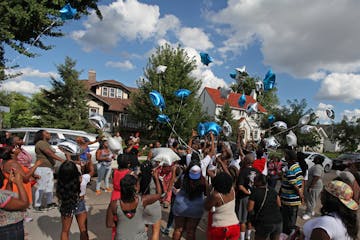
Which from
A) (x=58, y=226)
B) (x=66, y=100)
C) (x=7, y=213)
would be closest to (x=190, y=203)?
(x=7, y=213)

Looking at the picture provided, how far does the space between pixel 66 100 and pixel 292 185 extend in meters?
20.0

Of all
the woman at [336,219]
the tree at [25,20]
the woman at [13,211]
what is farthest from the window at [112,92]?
the woman at [336,219]

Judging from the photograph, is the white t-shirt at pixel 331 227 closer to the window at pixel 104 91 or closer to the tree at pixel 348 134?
the window at pixel 104 91

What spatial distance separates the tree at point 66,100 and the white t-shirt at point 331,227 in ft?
66.4

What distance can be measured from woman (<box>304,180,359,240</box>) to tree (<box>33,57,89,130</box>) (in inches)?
798

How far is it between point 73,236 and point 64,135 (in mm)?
4862

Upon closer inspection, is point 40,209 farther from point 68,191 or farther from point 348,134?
point 348,134

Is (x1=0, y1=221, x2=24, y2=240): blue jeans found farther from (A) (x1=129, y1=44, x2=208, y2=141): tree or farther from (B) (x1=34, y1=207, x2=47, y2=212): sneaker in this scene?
(A) (x1=129, y1=44, x2=208, y2=141): tree

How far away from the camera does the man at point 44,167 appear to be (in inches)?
200

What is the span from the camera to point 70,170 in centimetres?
322

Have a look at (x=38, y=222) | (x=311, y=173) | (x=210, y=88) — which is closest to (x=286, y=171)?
(x=311, y=173)

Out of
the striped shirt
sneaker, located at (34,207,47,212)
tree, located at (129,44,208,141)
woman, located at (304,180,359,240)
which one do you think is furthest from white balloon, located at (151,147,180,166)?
tree, located at (129,44,208,141)

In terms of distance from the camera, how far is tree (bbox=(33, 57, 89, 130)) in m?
20.1

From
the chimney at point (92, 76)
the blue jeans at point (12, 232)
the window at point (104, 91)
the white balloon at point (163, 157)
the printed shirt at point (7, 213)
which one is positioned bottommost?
the blue jeans at point (12, 232)
